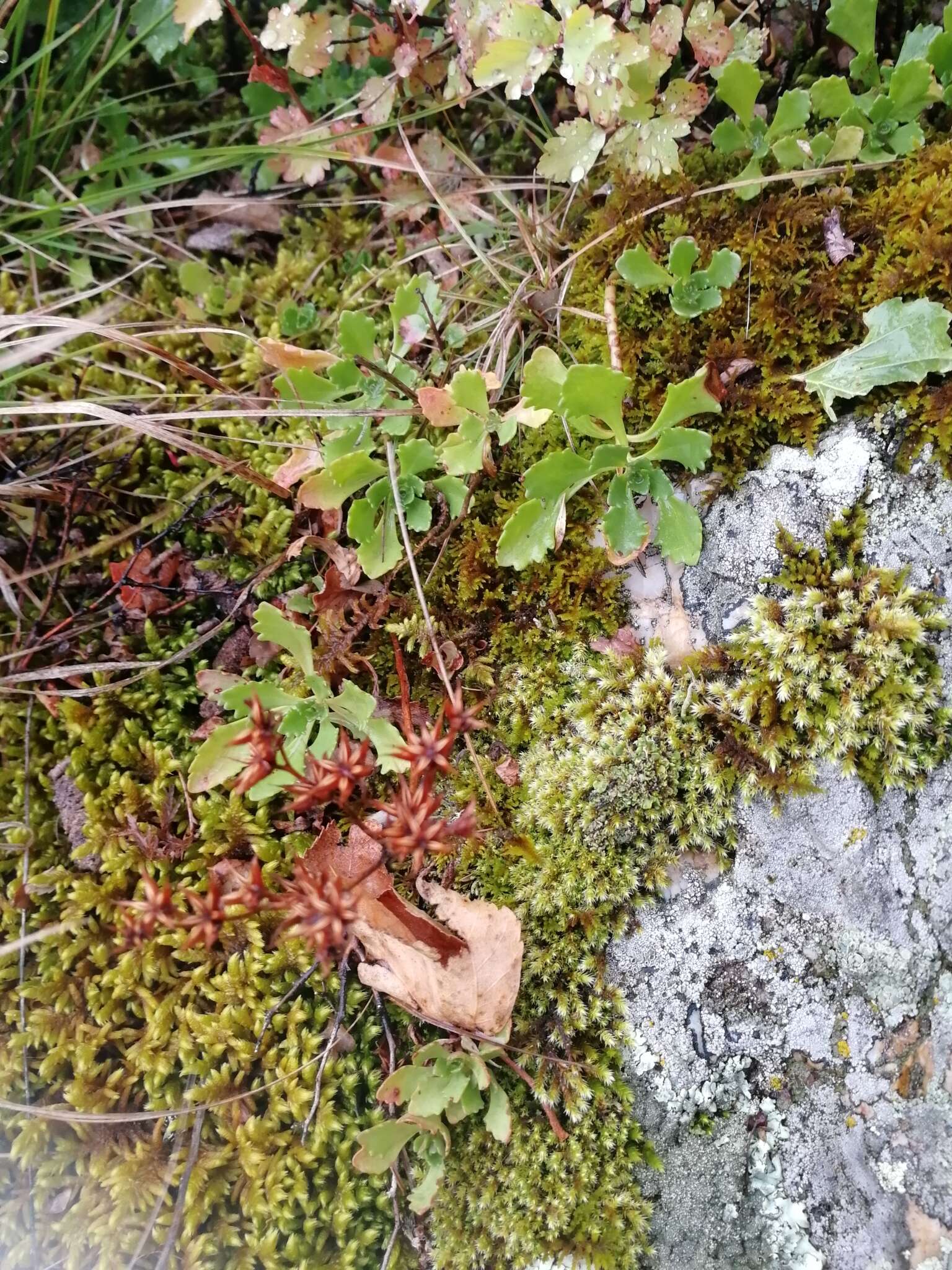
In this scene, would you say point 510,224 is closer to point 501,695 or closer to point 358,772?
point 501,695

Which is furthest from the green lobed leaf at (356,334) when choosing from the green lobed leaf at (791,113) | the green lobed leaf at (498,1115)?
the green lobed leaf at (498,1115)

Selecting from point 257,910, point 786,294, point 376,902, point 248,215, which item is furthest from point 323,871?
point 248,215

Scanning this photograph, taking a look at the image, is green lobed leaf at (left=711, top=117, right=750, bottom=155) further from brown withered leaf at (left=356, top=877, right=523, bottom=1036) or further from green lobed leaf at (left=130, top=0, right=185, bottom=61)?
brown withered leaf at (left=356, top=877, right=523, bottom=1036)

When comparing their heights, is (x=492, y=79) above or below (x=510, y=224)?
above

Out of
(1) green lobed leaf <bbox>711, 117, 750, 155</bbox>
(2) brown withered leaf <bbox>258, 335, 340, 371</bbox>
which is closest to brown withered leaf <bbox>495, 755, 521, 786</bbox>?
(2) brown withered leaf <bbox>258, 335, 340, 371</bbox>

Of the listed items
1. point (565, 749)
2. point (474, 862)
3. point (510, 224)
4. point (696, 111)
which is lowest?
point (474, 862)

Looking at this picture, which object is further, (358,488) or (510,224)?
(510,224)

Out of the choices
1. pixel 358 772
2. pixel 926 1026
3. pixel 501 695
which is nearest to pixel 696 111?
pixel 501 695

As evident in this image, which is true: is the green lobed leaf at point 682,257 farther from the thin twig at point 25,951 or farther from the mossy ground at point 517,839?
the thin twig at point 25,951
